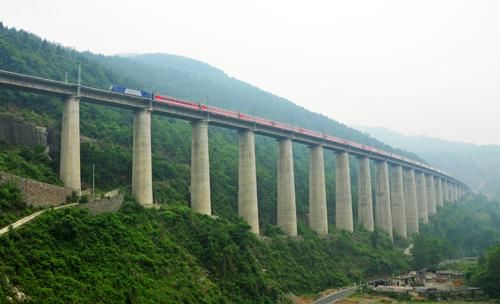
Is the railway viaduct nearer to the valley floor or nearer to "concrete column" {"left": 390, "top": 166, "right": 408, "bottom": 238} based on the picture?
"concrete column" {"left": 390, "top": 166, "right": 408, "bottom": 238}

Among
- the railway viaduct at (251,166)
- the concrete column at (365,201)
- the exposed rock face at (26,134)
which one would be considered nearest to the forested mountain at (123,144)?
the exposed rock face at (26,134)

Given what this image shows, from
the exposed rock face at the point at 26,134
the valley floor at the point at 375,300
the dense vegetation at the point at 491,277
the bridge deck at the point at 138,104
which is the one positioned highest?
the bridge deck at the point at 138,104

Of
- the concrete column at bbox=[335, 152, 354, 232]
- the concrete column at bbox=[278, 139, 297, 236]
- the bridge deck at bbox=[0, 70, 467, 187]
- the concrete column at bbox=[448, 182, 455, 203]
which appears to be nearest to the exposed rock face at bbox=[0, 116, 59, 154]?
the bridge deck at bbox=[0, 70, 467, 187]

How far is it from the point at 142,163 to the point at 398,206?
201ft

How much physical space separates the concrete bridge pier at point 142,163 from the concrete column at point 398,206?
59.9 meters

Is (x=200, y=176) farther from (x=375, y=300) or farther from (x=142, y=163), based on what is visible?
(x=375, y=300)

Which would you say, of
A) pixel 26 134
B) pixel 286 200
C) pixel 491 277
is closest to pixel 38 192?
pixel 26 134

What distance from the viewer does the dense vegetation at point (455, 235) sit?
76.9 m

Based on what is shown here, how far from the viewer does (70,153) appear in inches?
1715

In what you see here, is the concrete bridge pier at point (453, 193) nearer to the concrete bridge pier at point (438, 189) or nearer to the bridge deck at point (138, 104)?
the concrete bridge pier at point (438, 189)

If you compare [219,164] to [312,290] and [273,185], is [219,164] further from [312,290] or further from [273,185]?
[312,290]

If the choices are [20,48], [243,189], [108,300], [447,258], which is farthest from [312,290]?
[20,48]

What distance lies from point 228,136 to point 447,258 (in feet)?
154

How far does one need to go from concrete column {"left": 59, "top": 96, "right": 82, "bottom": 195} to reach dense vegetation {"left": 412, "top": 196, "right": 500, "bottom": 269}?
5333cm
